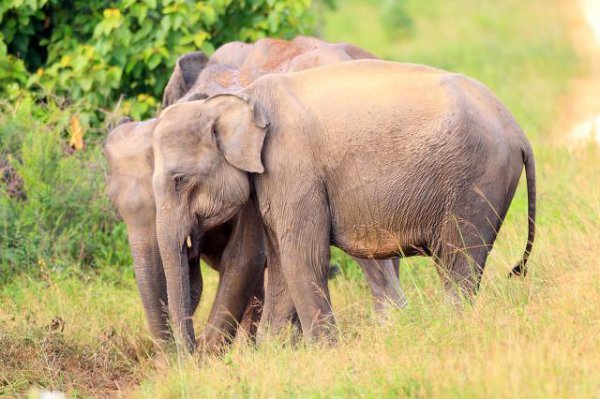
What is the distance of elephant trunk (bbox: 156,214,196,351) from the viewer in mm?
7250

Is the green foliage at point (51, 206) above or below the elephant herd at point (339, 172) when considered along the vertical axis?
below

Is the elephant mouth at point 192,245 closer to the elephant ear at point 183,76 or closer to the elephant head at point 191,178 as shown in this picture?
the elephant head at point 191,178

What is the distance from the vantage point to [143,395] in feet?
22.1

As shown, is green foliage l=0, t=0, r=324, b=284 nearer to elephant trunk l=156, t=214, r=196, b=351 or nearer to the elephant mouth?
the elephant mouth

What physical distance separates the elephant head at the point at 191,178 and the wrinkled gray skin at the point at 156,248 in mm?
239

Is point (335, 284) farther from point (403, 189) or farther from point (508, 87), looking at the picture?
point (508, 87)

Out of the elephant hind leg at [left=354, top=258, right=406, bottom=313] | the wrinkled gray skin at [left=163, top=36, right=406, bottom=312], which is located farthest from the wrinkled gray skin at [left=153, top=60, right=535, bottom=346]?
the elephant hind leg at [left=354, top=258, right=406, bottom=313]

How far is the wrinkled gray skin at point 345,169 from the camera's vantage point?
7043mm

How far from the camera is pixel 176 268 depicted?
726 centimetres

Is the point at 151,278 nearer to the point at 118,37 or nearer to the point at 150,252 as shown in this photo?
the point at 150,252

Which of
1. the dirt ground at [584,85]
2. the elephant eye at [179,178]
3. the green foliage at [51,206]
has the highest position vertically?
the elephant eye at [179,178]

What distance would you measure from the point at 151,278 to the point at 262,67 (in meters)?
2.08

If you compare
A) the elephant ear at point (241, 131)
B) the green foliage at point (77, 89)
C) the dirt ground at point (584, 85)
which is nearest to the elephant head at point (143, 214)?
the elephant ear at point (241, 131)

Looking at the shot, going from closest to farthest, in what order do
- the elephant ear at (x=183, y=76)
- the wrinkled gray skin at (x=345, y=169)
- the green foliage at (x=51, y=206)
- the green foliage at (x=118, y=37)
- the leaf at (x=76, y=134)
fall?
the wrinkled gray skin at (x=345, y=169)
the elephant ear at (x=183, y=76)
the green foliage at (x=51, y=206)
the leaf at (x=76, y=134)
the green foliage at (x=118, y=37)
